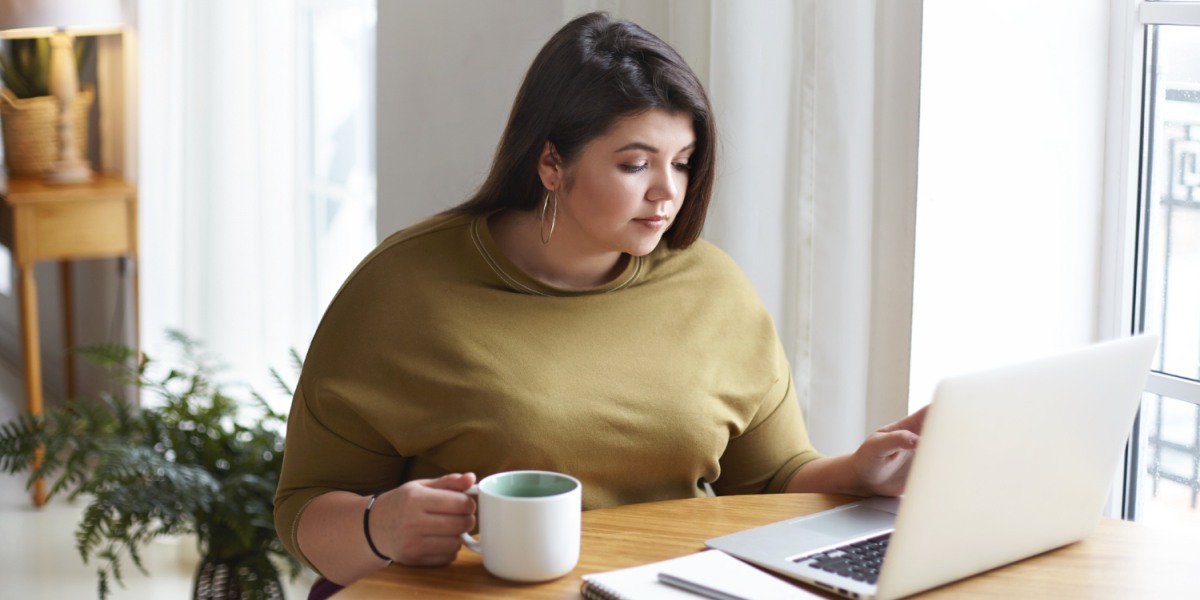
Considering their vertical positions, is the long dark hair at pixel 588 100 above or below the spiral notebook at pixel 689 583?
above

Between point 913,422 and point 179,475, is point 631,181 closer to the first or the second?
point 913,422

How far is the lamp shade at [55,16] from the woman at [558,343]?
7.34 ft

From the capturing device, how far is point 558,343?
1.39 metres

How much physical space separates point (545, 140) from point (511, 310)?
19 centimetres

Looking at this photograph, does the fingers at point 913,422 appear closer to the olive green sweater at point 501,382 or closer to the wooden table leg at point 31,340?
the olive green sweater at point 501,382

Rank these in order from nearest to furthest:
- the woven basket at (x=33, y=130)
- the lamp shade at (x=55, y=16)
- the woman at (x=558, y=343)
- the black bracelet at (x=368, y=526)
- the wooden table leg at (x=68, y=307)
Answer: the black bracelet at (x=368, y=526), the woman at (x=558, y=343), the lamp shade at (x=55, y=16), the woven basket at (x=33, y=130), the wooden table leg at (x=68, y=307)

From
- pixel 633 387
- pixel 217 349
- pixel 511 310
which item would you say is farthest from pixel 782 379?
pixel 217 349

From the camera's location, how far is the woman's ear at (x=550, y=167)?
4.66ft

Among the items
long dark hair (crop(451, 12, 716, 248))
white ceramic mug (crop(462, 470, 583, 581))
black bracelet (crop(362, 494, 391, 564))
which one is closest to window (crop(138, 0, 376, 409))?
long dark hair (crop(451, 12, 716, 248))

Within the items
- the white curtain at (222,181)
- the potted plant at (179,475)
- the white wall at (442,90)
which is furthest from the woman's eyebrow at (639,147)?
the white curtain at (222,181)

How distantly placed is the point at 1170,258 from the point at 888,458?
0.64m

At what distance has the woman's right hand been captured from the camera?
1102mm

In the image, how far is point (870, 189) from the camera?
5.50ft

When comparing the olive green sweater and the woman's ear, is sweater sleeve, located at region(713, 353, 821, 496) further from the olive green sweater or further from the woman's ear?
the woman's ear
